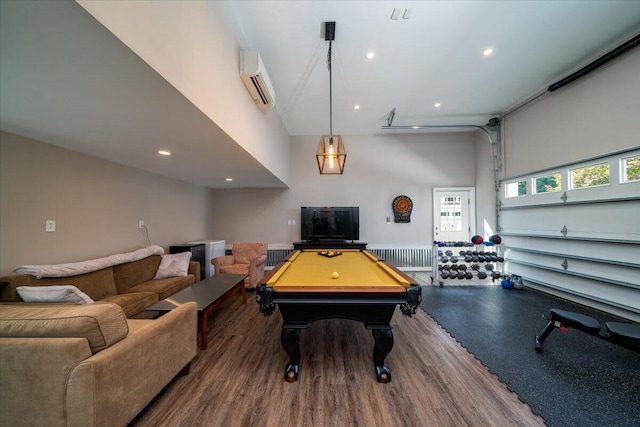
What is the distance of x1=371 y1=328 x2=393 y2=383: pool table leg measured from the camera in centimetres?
180

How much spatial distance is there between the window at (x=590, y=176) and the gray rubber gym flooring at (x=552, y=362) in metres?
1.88

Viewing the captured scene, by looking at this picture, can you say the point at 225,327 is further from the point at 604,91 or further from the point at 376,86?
the point at 604,91

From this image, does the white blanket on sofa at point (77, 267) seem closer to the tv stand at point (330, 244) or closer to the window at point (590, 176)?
the tv stand at point (330, 244)

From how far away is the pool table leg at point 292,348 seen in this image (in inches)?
71.7

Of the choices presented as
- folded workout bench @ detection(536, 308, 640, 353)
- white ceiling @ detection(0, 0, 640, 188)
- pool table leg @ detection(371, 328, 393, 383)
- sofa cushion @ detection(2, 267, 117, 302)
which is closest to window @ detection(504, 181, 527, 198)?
white ceiling @ detection(0, 0, 640, 188)

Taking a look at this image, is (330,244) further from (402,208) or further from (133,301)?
(133,301)

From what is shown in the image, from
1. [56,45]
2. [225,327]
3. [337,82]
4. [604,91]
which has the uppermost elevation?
[337,82]

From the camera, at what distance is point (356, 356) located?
215 centimetres

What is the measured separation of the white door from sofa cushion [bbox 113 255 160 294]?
5947 millimetres

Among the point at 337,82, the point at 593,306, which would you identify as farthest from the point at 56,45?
the point at 593,306

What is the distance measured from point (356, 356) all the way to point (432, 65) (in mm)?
3866

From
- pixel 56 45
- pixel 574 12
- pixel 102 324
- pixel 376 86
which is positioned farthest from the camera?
pixel 376 86

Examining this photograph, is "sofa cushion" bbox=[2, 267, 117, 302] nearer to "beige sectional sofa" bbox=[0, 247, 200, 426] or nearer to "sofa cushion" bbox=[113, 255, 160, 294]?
"sofa cushion" bbox=[113, 255, 160, 294]

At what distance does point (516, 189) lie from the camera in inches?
178
